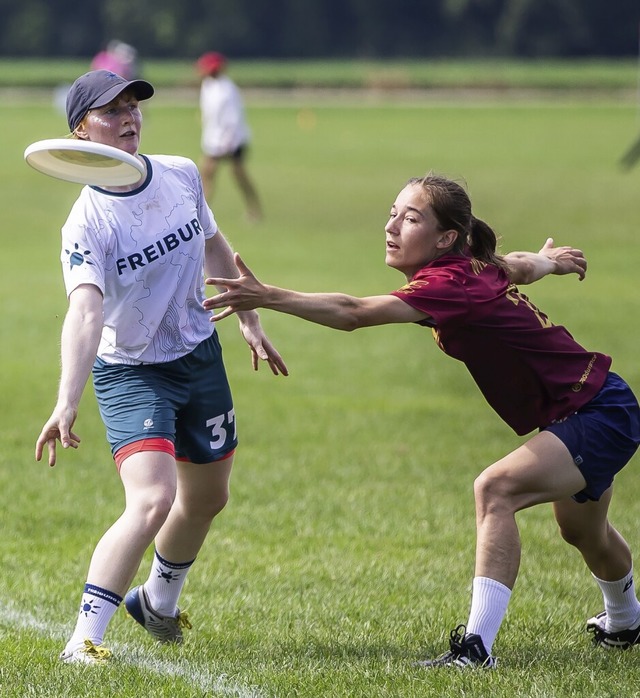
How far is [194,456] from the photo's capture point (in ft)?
17.0

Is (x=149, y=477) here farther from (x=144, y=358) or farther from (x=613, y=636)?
(x=613, y=636)

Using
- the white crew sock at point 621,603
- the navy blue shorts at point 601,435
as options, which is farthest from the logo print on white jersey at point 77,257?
the white crew sock at point 621,603

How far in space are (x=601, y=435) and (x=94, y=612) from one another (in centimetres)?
190

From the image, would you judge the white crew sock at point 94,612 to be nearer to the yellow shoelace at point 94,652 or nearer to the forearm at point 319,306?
the yellow shoelace at point 94,652

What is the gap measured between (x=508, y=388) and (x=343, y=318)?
0.77 m

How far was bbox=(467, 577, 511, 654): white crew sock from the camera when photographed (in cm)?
476

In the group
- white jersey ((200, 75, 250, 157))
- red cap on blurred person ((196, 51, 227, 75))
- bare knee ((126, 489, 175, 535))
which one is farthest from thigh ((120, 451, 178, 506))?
red cap on blurred person ((196, 51, 227, 75))

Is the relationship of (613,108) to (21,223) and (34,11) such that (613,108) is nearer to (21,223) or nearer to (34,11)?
(21,223)

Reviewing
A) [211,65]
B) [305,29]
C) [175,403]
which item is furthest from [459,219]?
[305,29]

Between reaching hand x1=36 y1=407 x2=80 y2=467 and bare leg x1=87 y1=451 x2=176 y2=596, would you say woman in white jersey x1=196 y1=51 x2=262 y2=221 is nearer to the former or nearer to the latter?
bare leg x1=87 y1=451 x2=176 y2=596

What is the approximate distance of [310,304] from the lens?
14.6 feet

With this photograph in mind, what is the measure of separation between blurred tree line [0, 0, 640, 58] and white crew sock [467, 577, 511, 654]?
9044 centimetres

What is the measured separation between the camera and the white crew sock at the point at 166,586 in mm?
5383

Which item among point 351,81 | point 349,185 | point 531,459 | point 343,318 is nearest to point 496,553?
point 531,459
